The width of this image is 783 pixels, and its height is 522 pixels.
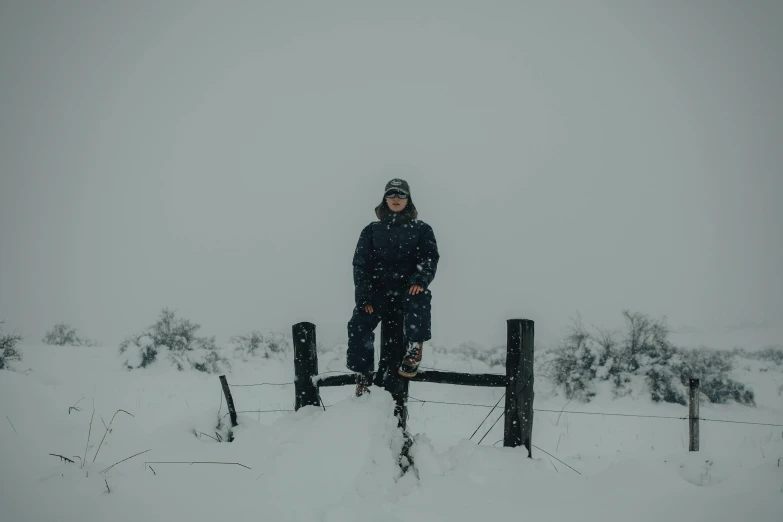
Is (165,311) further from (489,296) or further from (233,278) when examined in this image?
(233,278)

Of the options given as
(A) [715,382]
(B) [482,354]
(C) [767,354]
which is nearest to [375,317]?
(A) [715,382]

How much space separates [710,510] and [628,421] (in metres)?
5.72

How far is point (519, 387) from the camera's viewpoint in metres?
2.93

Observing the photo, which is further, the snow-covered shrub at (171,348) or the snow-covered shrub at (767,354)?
the snow-covered shrub at (767,354)

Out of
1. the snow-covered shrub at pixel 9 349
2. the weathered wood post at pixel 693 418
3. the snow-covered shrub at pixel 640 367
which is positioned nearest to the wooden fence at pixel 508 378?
the weathered wood post at pixel 693 418

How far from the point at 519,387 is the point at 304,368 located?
79.3 inches

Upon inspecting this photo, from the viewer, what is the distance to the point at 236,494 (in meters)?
1.96

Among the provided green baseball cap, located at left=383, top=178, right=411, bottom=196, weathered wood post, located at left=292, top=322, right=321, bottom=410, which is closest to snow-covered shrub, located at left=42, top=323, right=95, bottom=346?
weathered wood post, located at left=292, top=322, right=321, bottom=410

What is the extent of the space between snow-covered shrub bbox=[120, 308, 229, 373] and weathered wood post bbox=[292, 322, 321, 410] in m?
7.99

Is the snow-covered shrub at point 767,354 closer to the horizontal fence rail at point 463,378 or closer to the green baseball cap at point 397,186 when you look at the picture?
the horizontal fence rail at point 463,378

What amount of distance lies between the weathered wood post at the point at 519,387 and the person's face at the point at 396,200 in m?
1.45

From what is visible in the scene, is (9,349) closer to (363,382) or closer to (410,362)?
(363,382)

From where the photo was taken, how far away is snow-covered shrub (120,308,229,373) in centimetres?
1028

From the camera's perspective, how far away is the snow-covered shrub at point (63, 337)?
1514 cm
